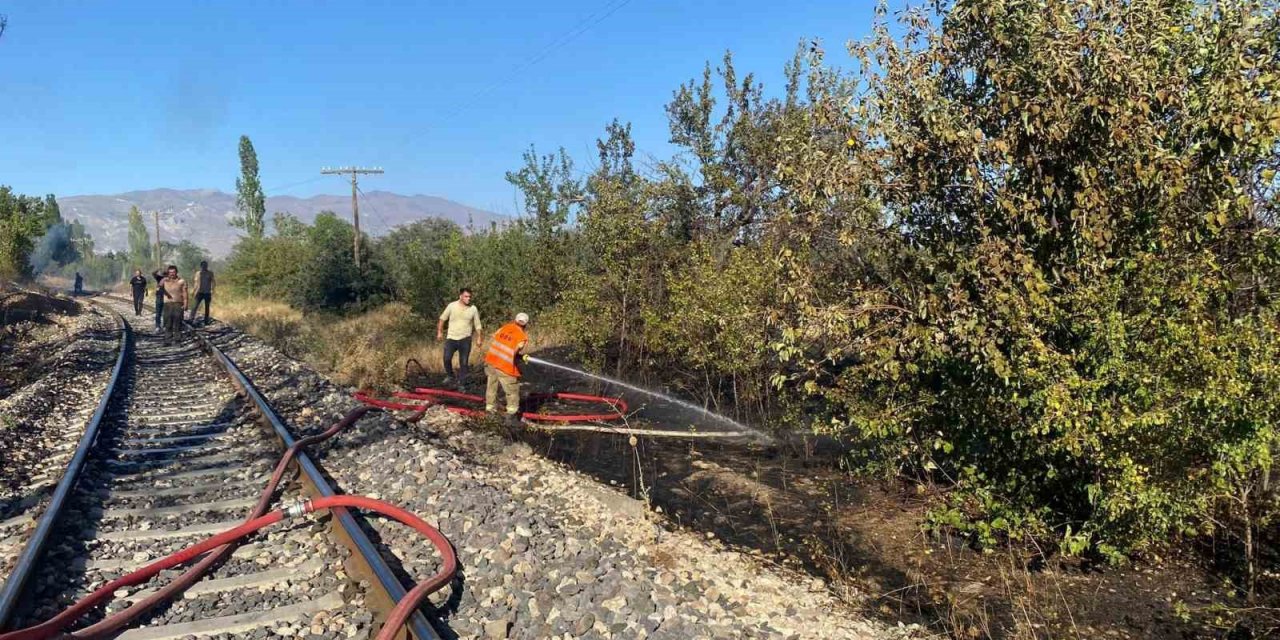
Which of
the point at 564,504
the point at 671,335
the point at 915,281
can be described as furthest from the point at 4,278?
the point at 915,281

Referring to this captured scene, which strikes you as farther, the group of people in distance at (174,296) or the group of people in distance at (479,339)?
the group of people in distance at (174,296)

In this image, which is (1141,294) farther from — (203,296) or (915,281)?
(203,296)

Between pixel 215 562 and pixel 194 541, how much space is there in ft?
2.08

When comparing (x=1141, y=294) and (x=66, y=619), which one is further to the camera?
(x=1141, y=294)

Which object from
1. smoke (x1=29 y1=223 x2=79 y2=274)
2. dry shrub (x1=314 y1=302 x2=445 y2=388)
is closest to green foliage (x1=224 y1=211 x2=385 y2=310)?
dry shrub (x1=314 y1=302 x2=445 y2=388)

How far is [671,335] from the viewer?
1377cm

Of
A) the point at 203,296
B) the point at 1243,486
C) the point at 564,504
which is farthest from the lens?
the point at 203,296

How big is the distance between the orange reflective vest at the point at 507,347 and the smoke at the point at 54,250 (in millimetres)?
117285

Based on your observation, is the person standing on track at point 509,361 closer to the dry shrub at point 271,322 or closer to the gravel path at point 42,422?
the gravel path at point 42,422

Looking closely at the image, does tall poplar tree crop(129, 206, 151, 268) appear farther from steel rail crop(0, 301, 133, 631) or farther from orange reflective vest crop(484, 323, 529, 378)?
steel rail crop(0, 301, 133, 631)

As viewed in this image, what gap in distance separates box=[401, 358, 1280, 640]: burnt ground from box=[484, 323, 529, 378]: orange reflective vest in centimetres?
166

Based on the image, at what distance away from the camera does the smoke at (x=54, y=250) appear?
103188 millimetres

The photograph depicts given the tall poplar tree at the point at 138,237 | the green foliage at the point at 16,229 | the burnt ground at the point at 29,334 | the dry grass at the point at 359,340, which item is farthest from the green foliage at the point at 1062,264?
the tall poplar tree at the point at 138,237

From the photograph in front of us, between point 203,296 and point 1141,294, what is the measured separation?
2213 cm
